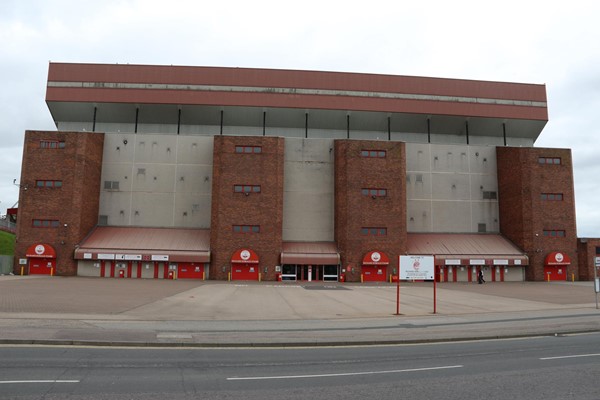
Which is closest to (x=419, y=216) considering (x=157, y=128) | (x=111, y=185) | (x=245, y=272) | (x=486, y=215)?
(x=486, y=215)

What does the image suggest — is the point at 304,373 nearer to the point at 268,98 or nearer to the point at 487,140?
the point at 268,98

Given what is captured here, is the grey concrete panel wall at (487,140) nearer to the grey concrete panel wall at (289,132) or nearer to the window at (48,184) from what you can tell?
the grey concrete panel wall at (289,132)

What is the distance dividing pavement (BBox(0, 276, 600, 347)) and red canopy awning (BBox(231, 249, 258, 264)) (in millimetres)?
16421

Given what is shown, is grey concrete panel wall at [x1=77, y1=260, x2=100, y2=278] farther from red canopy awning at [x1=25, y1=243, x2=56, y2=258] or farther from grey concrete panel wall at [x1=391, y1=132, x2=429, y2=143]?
grey concrete panel wall at [x1=391, y1=132, x2=429, y2=143]

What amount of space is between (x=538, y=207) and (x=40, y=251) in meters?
50.2

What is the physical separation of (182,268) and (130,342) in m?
33.1

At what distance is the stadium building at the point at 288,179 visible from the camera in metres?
43.4

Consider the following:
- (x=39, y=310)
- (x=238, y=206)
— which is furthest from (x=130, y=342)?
(x=238, y=206)

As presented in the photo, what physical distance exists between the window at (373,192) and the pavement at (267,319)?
19500mm

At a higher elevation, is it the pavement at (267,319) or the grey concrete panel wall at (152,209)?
the grey concrete panel wall at (152,209)

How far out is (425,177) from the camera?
4966cm

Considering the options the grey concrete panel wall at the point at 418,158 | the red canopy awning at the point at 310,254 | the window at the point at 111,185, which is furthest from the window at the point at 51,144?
the grey concrete panel wall at the point at 418,158

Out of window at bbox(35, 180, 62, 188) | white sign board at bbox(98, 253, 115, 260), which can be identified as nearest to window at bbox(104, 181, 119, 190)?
window at bbox(35, 180, 62, 188)

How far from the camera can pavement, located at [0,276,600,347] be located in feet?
41.2
